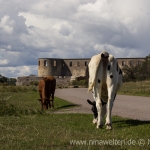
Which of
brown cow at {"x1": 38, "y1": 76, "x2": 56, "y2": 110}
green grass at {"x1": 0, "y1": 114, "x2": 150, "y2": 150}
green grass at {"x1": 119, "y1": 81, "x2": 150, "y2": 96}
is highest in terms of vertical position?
brown cow at {"x1": 38, "y1": 76, "x2": 56, "y2": 110}

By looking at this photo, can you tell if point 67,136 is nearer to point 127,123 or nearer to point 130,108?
point 127,123

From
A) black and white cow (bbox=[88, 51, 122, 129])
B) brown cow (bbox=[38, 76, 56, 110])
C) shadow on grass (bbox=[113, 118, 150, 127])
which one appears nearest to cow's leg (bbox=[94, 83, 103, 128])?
black and white cow (bbox=[88, 51, 122, 129])

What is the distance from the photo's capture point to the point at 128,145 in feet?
25.4

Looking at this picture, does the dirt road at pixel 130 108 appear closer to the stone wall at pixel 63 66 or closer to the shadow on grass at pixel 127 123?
the shadow on grass at pixel 127 123

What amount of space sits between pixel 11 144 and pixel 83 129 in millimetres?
3037

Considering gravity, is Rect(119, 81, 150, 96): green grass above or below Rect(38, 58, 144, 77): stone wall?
below

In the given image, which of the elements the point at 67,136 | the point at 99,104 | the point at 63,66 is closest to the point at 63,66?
the point at 63,66

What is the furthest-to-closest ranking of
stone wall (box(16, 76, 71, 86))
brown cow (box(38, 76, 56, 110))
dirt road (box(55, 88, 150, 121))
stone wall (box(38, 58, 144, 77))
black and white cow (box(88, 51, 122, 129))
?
1. stone wall (box(38, 58, 144, 77))
2. stone wall (box(16, 76, 71, 86))
3. brown cow (box(38, 76, 56, 110))
4. dirt road (box(55, 88, 150, 121))
5. black and white cow (box(88, 51, 122, 129))

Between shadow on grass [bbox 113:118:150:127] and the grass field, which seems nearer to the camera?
the grass field

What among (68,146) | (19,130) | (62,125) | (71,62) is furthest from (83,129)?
(71,62)

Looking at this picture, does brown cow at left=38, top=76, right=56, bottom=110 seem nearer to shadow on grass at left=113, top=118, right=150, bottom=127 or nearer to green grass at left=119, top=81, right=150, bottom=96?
shadow on grass at left=113, top=118, right=150, bottom=127

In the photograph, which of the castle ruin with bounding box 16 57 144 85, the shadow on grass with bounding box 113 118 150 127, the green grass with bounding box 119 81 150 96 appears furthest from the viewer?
the castle ruin with bounding box 16 57 144 85

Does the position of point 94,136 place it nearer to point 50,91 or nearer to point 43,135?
point 43,135

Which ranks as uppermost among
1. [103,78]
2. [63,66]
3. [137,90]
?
[63,66]
